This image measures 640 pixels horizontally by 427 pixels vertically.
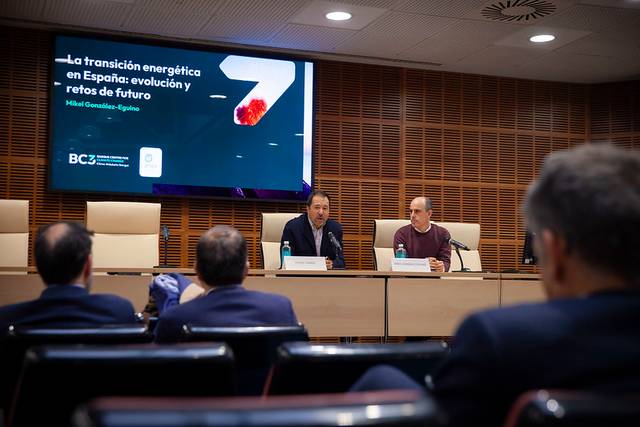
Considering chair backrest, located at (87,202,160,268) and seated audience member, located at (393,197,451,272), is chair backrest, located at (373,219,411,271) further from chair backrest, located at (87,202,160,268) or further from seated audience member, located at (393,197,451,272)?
chair backrest, located at (87,202,160,268)

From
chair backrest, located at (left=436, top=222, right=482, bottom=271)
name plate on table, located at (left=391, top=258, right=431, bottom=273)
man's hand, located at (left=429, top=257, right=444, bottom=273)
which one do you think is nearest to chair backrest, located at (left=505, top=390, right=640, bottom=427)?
name plate on table, located at (left=391, top=258, right=431, bottom=273)

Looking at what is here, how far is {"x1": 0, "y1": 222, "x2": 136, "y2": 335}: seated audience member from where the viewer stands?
7.14ft

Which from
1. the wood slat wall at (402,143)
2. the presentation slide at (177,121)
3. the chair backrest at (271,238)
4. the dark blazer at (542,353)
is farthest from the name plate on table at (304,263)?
the dark blazer at (542,353)

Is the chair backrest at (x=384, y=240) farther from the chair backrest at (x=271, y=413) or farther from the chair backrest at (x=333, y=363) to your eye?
the chair backrest at (x=271, y=413)

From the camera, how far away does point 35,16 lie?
6746 mm

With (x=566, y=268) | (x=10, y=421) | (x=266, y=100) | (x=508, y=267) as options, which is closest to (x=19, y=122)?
(x=266, y=100)

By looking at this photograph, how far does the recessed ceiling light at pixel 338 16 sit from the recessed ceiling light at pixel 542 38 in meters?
1.91

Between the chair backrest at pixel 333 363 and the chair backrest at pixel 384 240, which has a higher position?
the chair backrest at pixel 384 240

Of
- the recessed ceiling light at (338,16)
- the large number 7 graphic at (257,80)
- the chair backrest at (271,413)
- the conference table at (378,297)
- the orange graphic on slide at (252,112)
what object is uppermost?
the recessed ceiling light at (338,16)

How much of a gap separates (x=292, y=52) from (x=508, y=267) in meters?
3.61

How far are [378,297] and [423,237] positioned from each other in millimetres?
1786

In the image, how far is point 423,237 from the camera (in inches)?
262

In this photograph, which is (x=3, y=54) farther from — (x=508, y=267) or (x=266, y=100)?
(x=508, y=267)

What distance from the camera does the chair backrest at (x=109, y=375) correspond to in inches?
51.1
